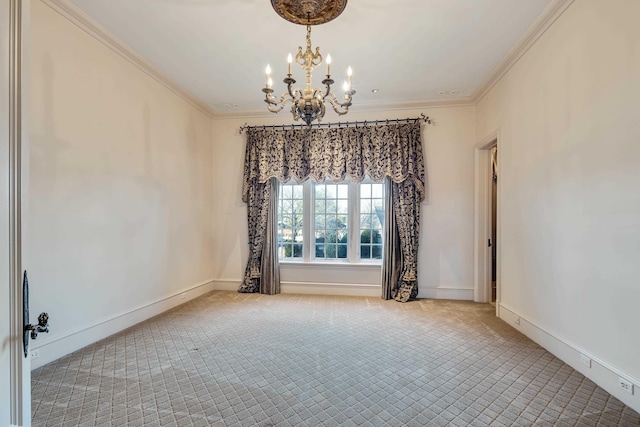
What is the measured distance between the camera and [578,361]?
97.8 inches

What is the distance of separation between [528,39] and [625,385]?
10.3 feet

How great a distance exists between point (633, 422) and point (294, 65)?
424cm

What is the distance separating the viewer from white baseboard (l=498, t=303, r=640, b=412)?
2029 millimetres

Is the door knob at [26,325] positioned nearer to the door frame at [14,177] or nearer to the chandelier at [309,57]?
the door frame at [14,177]

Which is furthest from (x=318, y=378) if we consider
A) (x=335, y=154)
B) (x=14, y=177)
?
(x=335, y=154)

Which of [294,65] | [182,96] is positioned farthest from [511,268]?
[182,96]

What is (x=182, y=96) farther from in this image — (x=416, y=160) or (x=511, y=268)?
(x=511, y=268)

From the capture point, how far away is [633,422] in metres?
1.88

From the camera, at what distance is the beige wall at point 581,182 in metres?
2.03

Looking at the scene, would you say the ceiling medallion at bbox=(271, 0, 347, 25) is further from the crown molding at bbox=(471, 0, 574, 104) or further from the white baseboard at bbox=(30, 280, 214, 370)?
the white baseboard at bbox=(30, 280, 214, 370)

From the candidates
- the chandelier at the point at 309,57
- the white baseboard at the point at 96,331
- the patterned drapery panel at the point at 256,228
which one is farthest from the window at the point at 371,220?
the white baseboard at the point at 96,331

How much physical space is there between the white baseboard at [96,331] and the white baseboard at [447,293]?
3735mm

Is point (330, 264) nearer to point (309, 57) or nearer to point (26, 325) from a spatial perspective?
point (309, 57)

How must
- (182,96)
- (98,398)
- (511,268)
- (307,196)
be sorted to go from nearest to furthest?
(98,398) < (511,268) < (182,96) < (307,196)
